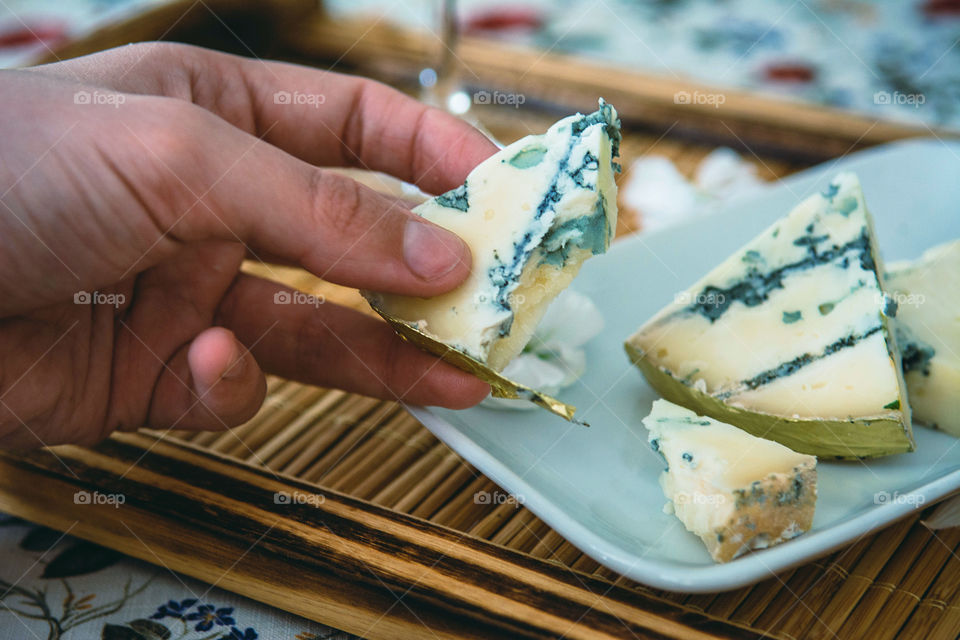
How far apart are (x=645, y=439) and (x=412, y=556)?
0.98ft

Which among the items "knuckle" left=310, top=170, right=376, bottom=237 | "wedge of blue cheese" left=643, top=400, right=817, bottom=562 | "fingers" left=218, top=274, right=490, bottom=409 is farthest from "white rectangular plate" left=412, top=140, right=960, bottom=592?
"knuckle" left=310, top=170, right=376, bottom=237

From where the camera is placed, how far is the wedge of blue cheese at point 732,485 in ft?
2.40

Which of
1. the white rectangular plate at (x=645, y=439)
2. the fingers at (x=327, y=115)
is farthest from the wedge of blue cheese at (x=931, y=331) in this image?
the fingers at (x=327, y=115)

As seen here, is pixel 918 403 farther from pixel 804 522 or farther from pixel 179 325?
pixel 179 325

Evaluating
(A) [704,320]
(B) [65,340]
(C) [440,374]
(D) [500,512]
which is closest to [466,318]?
(C) [440,374]

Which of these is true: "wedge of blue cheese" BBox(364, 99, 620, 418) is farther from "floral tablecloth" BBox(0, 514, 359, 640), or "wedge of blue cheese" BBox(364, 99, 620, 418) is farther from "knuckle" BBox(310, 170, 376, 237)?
"floral tablecloth" BBox(0, 514, 359, 640)

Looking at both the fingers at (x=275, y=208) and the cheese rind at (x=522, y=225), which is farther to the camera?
the cheese rind at (x=522, y=225)

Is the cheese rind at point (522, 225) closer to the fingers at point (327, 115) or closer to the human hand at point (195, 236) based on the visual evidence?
the human hand at point (195, 236)

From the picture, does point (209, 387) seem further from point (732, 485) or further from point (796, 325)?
point (796, 325)

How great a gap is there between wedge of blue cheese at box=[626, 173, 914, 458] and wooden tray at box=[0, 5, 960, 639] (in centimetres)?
13

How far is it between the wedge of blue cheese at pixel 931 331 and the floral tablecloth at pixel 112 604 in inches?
26.1

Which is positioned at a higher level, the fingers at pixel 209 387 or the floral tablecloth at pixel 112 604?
the fingers at pixel 209 387

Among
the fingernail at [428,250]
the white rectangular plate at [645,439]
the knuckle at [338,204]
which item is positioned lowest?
the white rectangular plate at [645,439]

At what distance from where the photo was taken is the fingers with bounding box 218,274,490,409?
0.99 metres
